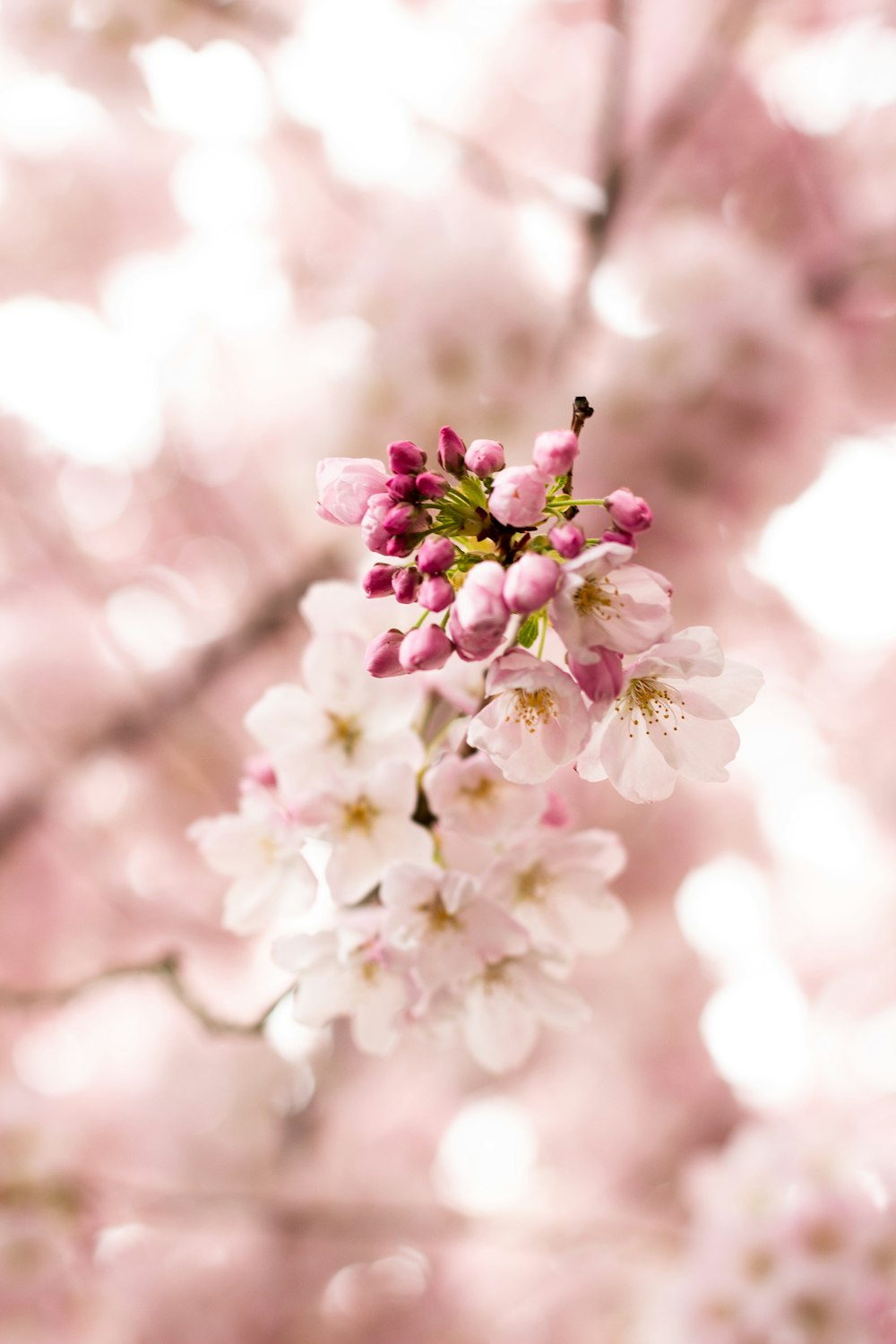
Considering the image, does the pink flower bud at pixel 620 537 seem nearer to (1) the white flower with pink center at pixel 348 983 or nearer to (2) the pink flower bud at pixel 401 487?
(2) the pink flower bud at pixel 401 487

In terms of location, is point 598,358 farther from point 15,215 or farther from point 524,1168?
point 524,1168

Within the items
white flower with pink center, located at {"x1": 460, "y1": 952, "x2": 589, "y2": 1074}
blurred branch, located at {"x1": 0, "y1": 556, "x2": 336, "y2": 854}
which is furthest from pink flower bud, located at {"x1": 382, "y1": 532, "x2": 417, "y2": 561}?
blurred branch, located at {"x1": 0, "y1": 556, "x2": 336, "y2": 854}

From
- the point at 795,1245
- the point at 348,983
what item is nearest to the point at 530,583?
the point at 348,983

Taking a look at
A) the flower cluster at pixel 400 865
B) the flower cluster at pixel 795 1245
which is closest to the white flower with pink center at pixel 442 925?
the flower cluster at pixel 400 865

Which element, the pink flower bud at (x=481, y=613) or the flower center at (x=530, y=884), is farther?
the flower center at (x=530, y=884)

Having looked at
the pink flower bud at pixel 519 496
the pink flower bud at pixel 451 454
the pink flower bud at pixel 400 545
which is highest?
the pink flower bud at pixel 451 454

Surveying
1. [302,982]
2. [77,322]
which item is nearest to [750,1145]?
[302,982]
